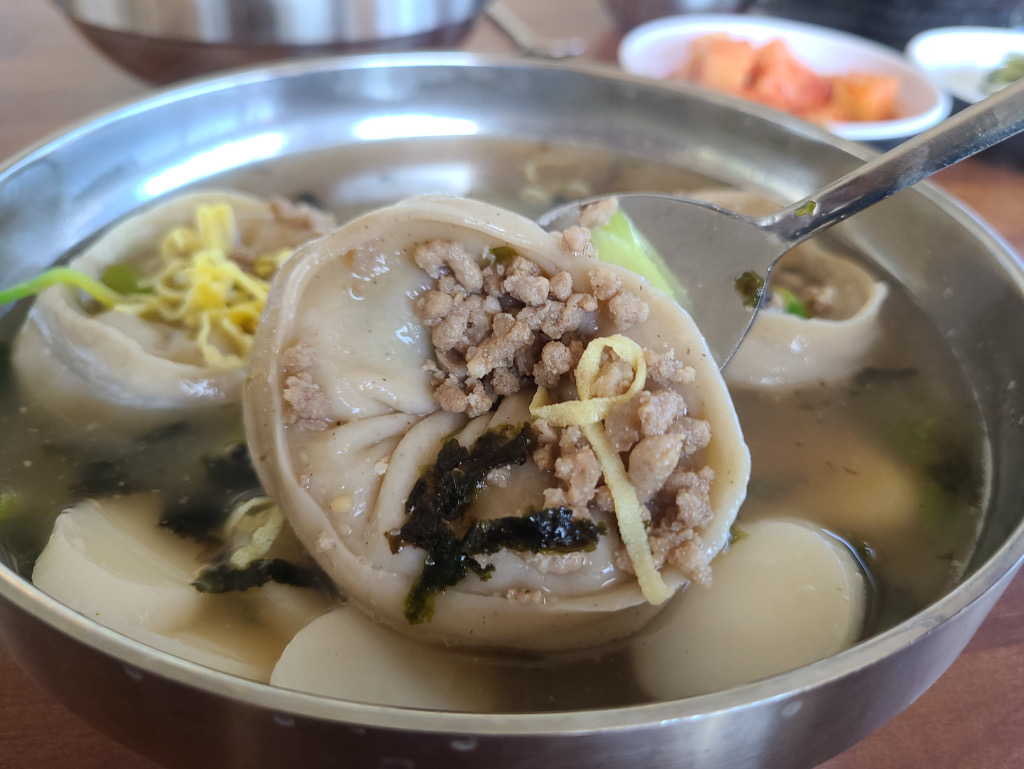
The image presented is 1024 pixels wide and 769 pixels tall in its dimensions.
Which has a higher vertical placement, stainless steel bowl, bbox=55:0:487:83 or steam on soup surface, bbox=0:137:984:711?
stainless steel bowl, bbox=55:0:487:83

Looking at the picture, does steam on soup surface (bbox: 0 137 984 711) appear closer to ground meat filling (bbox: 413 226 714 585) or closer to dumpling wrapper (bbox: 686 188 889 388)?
dumpling wrapper (bbox: 686 188 889 388)

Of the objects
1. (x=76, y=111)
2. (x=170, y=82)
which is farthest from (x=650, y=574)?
(x=76, y=111)

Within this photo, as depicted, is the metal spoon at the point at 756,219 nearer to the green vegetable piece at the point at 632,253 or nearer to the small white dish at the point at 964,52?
the green vegetable piece at the point at 632,253

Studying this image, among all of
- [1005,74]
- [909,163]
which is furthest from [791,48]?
[909,163]

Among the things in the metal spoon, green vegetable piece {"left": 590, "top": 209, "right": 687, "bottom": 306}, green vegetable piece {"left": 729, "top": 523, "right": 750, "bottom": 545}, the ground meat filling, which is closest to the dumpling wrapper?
the metal spoon

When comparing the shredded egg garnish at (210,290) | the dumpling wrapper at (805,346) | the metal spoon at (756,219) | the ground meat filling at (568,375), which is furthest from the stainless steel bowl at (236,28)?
the dumpling wrapper at (805,346)

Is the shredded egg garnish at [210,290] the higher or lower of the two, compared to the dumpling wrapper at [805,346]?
higher
